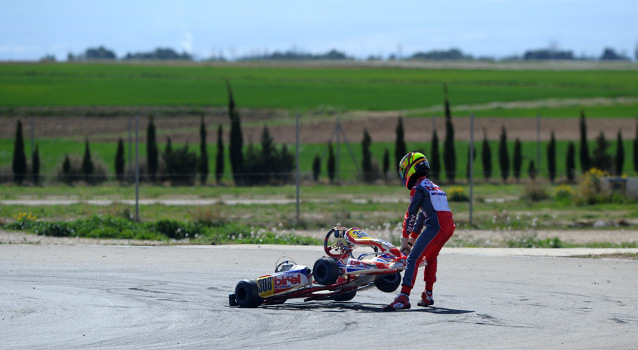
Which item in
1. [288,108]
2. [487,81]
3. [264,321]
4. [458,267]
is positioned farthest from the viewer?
[487,81]

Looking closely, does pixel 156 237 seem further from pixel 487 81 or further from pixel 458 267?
pixel 487 81

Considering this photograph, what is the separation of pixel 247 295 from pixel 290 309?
0.54 meters

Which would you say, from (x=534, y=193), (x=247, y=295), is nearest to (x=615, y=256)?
(x=247, y=295)

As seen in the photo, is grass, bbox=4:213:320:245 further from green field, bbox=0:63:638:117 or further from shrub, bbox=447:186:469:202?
green field, bbox=0:63:638:117

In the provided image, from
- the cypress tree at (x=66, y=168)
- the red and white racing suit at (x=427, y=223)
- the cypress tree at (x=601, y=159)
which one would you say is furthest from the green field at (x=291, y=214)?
the red and white racing suit at (x=427, y=223)

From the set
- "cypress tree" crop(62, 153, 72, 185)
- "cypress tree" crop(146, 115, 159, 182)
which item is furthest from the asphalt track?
"cypress tree" crop(62, 153, 72, 185)

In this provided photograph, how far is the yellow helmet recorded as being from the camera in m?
11.4

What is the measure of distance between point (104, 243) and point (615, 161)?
26.8 meters

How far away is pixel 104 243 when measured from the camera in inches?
744

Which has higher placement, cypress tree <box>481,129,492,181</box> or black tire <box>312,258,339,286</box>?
black tire <box>312,258,339,286</box>

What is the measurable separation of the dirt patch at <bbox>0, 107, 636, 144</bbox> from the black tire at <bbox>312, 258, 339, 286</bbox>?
3689cm

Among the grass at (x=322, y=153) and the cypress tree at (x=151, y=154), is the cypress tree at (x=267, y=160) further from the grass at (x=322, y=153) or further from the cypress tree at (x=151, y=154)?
the cypress tree at (x=151, y=154)

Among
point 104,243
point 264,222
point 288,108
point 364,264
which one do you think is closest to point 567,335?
point 364,264

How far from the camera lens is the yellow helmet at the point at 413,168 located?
37.2 ft
